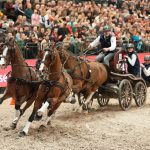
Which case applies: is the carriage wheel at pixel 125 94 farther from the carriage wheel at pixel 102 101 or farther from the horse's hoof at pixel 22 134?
the horse's hoof at pixel 22 134

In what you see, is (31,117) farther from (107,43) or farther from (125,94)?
(107,43)

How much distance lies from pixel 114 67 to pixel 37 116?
13.9 ft

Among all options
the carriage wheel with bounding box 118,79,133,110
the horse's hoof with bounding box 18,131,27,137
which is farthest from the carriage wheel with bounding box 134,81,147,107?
the horse's hoof with bounding box 18,131,27,137

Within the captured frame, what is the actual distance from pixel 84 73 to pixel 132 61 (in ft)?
6.46

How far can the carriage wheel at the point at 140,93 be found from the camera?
14680 millimetres

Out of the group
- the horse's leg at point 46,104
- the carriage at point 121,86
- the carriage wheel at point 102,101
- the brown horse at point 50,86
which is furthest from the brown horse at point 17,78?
the carriage wheel at point 102,101

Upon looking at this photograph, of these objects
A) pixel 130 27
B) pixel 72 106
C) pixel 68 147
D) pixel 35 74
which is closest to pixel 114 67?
pixel 72 106

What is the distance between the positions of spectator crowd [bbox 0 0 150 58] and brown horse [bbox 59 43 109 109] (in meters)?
3.00

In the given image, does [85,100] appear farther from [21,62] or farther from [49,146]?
[49,146]

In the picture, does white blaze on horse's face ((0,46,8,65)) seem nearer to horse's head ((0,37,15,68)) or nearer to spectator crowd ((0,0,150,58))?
horse's head ((0,37,15,68))

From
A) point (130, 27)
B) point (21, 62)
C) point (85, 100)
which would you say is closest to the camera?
point (21, 62)

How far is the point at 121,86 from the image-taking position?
45.7ft

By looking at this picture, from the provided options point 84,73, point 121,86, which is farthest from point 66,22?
point 84,73

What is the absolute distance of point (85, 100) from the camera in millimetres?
13906
